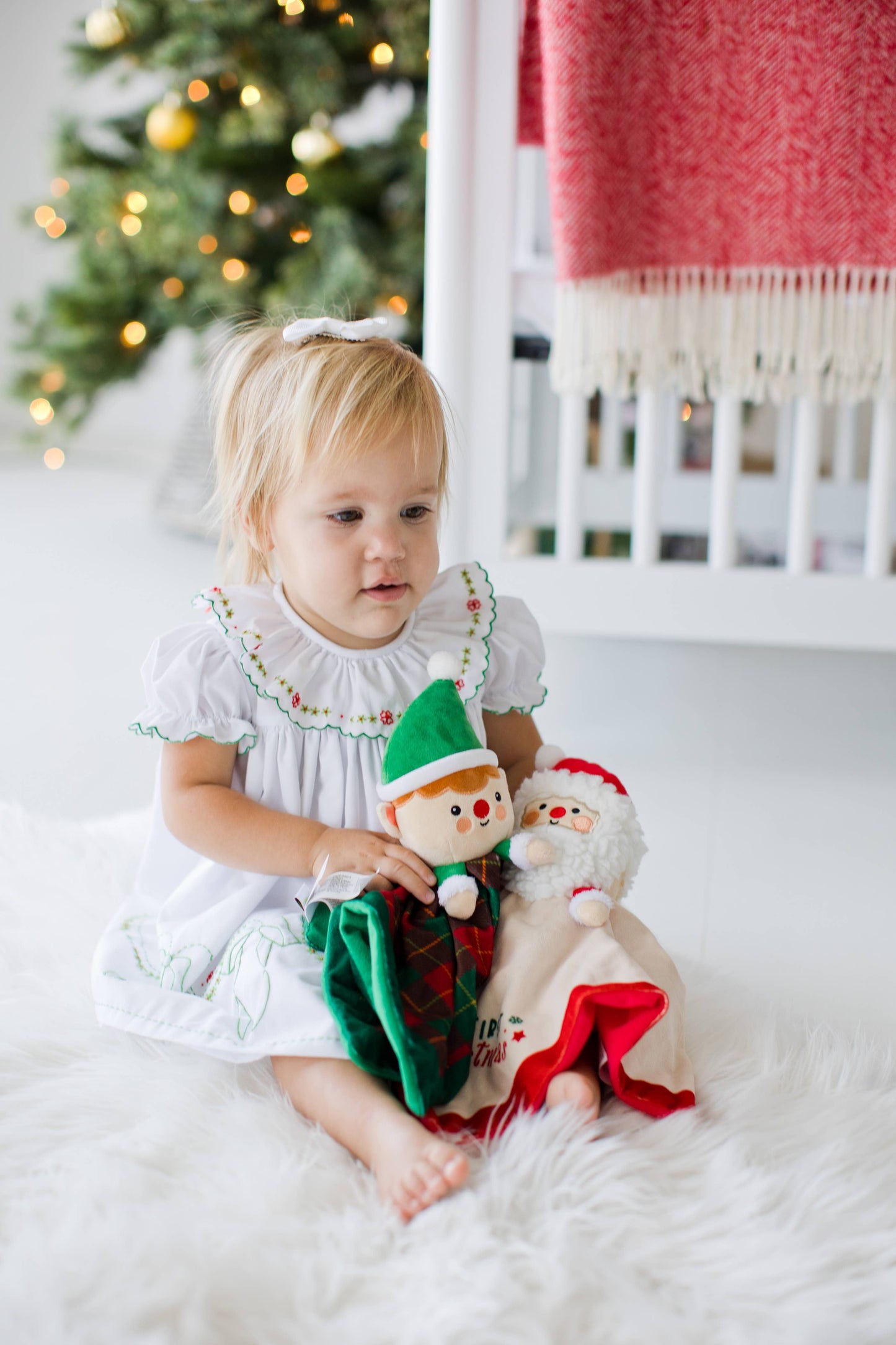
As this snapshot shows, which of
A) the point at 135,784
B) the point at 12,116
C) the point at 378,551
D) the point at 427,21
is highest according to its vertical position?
the point at 12,116

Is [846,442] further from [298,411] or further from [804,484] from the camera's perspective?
[298,411]

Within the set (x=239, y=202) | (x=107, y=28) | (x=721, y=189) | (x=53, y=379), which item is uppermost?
(x=107, y=28)

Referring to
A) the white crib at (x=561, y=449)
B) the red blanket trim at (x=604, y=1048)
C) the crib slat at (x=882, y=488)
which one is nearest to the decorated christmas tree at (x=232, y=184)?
the white crib at (x=561, y=449)

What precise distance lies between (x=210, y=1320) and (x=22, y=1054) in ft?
0.89

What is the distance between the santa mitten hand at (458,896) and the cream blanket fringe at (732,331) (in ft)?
2.35

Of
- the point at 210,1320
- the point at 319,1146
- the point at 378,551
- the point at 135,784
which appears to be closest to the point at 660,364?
the point at 378,551

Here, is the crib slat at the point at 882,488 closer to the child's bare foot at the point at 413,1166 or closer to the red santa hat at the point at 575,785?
the red santa hat at the point at 575,785

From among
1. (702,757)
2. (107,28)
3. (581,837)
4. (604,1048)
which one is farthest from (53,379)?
(604,1048)

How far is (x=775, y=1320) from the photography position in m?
0.50

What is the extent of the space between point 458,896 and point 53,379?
196 cm

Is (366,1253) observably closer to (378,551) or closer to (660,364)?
(378,551)

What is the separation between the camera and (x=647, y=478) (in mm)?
1308

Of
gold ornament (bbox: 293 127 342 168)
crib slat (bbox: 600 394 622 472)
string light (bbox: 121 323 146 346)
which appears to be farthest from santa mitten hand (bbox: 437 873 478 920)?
string light (bbox: 121 323 146 346)

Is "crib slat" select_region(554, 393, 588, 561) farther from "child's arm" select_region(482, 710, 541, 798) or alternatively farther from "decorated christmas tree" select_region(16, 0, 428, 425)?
"decorated christmas tree" select_region(16, 0, 428, 425)
